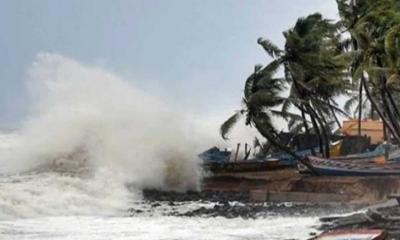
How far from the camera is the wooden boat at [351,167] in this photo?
29.5 m

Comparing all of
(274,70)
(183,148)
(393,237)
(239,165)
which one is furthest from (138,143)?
(393,237)

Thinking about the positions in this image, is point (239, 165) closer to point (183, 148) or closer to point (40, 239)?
point (183, 148)

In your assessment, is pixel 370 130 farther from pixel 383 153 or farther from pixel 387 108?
pixel 387 108

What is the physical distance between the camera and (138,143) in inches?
1572

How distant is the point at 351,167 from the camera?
30.8 metres

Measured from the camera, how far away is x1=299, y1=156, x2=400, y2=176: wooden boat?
2954cm

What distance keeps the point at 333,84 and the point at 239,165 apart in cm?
655

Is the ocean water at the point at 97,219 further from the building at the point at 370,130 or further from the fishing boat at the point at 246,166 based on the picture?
the building at the point at 370,130

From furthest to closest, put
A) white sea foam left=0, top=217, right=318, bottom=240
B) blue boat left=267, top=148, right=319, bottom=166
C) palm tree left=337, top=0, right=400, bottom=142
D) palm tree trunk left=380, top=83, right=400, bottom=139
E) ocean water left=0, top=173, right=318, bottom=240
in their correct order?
blue boat left=267, top=148, right=319, bottom=166
palm tree trunk left=380, top=83, right=400, bottom=139
palm tree left=337, top=0, right=400, bottom=142
ocean water left=0, top=173, right=318, bottom=240
white sea foam left=0, top=217, right=318, bottom=240

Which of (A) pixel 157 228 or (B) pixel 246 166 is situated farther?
(B) pixel 246 166

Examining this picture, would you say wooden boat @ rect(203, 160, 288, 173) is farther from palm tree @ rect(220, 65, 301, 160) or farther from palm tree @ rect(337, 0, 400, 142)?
palm tree @ rect(337, 0, 400, 142)

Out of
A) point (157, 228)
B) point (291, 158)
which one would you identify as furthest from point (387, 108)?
point (157, 228)

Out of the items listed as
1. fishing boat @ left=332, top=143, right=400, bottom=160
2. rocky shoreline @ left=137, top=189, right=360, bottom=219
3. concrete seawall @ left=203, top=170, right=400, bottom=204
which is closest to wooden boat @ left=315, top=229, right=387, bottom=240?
rocky shoreline @ left=137, top=189, right=360, bottom=219

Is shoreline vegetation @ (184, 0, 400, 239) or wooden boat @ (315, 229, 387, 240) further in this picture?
shoreline vegetation @ (184, 0, 400, 239)
